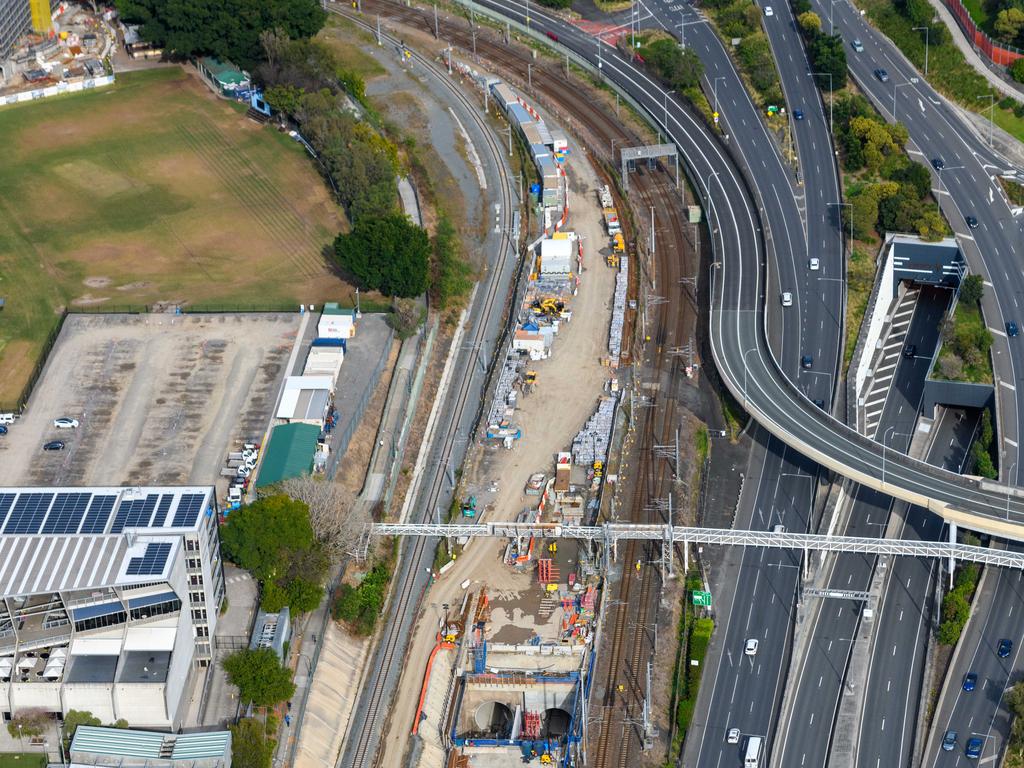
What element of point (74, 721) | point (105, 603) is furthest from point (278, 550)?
point (74, 721)

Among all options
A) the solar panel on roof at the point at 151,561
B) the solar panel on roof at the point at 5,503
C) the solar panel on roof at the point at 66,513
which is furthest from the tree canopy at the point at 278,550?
the solar panel on roof at the point at 5,503

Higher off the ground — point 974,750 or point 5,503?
point 5,503

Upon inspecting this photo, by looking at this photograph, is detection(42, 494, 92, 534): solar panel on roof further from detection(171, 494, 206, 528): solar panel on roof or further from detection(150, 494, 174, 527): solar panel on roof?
detection(171, 494, 206, 528): solar panel on roof

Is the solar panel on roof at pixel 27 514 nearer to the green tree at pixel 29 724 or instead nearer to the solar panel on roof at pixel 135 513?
the solar panel on roof at pixel 135 513

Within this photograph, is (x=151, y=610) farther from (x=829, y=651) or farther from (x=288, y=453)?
(x=829, y=651)

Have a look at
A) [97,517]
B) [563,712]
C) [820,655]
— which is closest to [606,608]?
[563,712]

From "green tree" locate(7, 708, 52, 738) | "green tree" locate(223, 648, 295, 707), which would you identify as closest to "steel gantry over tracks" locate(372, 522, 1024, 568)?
"green tree" locate(223, 648, 295, 707)

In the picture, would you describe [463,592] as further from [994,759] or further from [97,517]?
[994,759]
